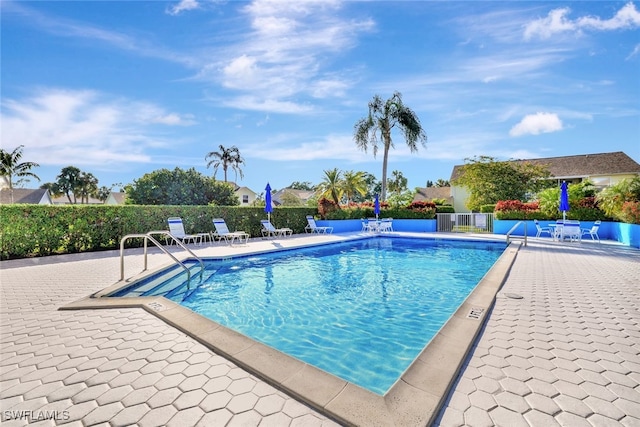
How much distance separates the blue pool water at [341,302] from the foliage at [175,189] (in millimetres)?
14083

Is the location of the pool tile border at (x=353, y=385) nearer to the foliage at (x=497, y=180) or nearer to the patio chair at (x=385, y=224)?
the patio chair at (x=385, y=224)

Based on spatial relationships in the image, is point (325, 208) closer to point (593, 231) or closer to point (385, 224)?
point (385, 224)

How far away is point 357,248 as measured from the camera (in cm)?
1312

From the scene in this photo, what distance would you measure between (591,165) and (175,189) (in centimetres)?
3783

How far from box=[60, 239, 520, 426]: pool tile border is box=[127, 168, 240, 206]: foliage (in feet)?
63.3

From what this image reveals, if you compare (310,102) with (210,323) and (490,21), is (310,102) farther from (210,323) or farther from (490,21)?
(210,323)

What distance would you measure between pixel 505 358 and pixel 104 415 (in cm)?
332

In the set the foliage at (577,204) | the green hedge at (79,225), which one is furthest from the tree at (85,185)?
the foliage at (577,204)

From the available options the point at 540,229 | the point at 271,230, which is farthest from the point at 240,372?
the point at 540,229

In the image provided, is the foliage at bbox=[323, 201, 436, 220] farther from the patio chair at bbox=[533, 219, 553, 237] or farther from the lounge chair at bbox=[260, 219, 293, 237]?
the patio chair at bbox=[533, 219, 553, 237]

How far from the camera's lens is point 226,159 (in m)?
44.1

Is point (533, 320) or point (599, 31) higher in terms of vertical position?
point (599, 31)

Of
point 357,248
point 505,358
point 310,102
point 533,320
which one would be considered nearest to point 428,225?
point 357,248

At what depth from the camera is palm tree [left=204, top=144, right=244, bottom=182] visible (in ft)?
143
